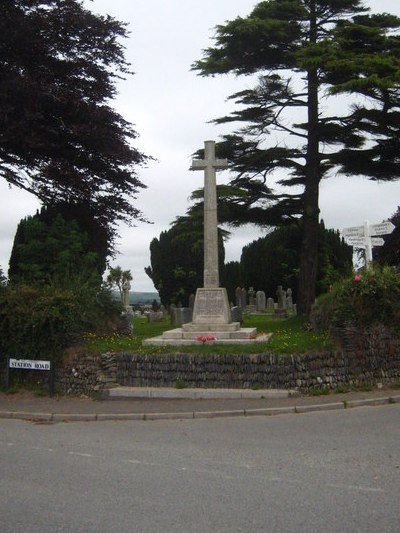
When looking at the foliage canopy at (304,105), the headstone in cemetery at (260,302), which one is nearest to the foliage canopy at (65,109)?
the foliage canopy at (304,105)

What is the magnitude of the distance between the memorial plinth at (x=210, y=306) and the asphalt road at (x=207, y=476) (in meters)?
4.65

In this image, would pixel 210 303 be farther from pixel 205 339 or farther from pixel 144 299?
pixel 144 299

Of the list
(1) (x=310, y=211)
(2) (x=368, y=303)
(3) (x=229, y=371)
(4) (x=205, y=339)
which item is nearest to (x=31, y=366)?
(4) (x=205, y=339)

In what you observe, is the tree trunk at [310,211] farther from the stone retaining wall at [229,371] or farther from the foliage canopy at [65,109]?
the stone retaining wall at [229,371]

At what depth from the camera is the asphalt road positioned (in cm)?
488

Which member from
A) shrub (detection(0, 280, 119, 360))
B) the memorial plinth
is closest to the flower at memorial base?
the memorial plinth

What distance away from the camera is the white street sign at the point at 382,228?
14574 millimetres

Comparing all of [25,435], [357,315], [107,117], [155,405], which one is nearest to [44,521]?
[25,435]

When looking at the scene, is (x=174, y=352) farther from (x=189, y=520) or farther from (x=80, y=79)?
(x=80, y=79)

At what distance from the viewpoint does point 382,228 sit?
48.4 feet

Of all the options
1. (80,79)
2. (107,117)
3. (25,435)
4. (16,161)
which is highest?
(80,79)

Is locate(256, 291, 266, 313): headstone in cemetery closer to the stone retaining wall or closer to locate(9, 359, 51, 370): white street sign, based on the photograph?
the stone retaining wall

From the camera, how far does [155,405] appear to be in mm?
11203

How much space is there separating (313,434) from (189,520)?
3898 millimetres
